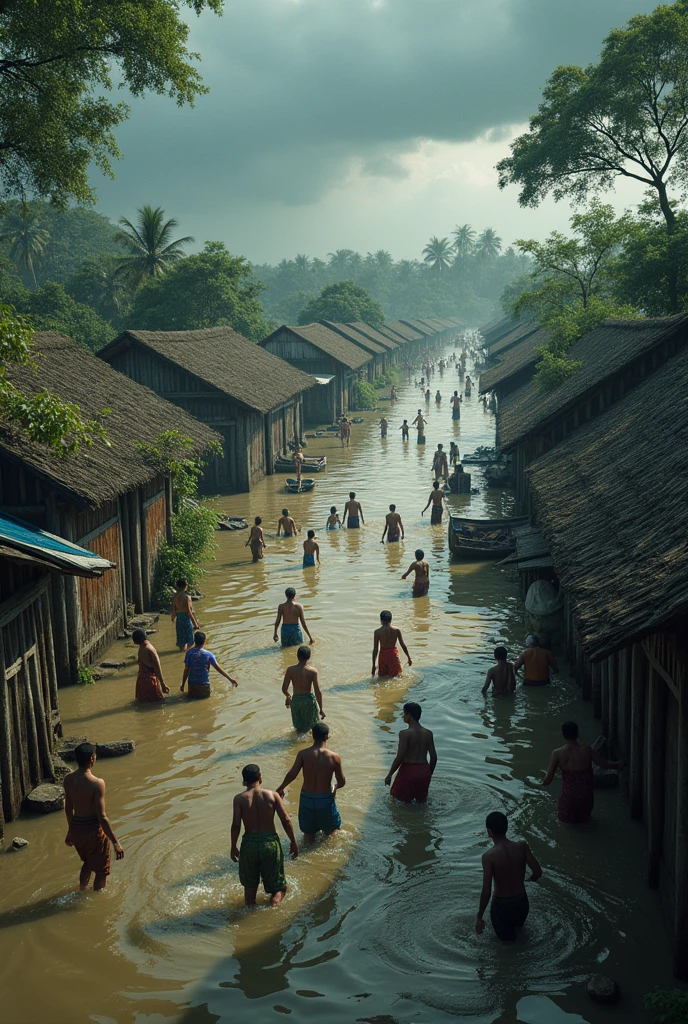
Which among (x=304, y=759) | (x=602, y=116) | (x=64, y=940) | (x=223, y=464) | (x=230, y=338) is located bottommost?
(x=64, y=940)

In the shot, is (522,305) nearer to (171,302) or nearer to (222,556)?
(222,556)

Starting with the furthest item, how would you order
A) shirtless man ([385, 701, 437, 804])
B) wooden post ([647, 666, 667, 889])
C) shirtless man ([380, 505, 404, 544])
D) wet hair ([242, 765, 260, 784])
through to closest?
shirtless man ([380, 505, 404, 544]) → shirtless man ([385, 701, 437, 804]) → wet hair ([242, 765, 260, 784]) → wooden post ([647, 666, 667, 889])

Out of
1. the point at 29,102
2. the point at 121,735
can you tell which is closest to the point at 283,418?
the point at 29,102

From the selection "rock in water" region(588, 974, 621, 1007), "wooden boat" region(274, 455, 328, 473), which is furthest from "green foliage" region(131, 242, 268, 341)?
"rock in water" region(588, 974, 621, 1007)

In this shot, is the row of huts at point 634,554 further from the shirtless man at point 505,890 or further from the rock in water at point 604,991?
the shirtless man at point 505,890

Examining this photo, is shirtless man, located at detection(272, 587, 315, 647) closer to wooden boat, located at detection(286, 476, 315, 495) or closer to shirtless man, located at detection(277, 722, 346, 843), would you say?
shirtless man, located at detection(277, 722, 346, 843)


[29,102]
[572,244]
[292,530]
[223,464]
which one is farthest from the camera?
[572,244]

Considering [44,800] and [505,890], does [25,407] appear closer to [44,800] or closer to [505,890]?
[44,800]

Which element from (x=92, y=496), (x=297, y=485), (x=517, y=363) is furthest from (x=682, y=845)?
(x=517, y=363)
